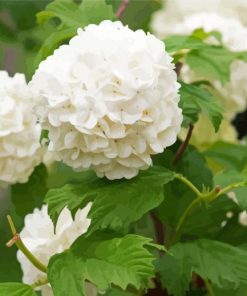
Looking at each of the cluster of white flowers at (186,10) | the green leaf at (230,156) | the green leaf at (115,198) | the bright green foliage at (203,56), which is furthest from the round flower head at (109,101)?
the cluster of white flowers at (186,10)

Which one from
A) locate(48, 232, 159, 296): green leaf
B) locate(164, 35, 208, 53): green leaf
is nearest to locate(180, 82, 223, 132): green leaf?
locate(164, 35, 208, 53): green leaf

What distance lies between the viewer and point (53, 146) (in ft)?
1.98

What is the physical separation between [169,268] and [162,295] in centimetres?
5

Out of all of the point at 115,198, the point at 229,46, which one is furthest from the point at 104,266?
the point at 229,46

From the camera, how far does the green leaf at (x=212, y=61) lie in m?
0.72

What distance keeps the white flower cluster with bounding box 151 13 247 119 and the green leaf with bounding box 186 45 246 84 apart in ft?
0.41

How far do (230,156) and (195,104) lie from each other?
165 millimetres

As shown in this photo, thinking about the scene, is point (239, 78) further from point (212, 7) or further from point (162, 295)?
point (162, 295)

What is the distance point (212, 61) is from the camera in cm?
73

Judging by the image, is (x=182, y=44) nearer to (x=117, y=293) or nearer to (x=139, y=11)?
(x=117, y=293)

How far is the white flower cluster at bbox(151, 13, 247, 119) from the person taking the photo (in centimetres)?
89

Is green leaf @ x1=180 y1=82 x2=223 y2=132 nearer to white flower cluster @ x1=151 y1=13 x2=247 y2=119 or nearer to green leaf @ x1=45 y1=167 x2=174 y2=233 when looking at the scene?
green leaf @ x1=45 y1=167 x2=174 y2=233

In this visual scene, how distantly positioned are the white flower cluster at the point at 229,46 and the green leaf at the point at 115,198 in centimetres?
28

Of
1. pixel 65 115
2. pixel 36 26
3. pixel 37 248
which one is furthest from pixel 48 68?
pixel 36 26
